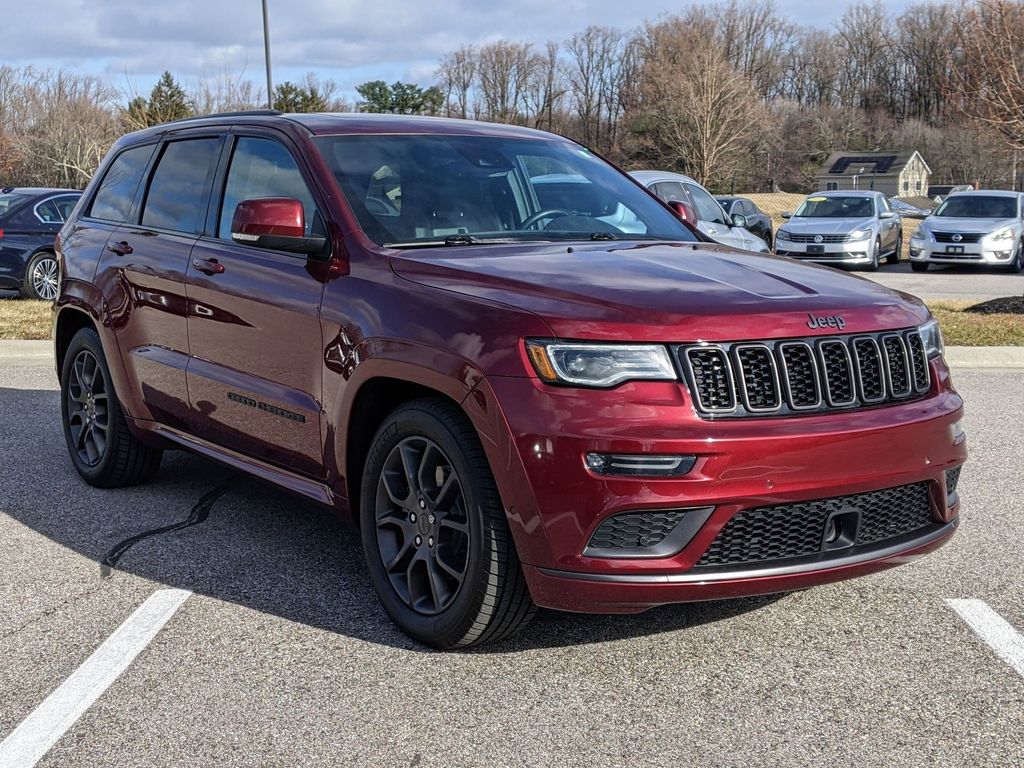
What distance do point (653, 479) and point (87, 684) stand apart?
6.10ft

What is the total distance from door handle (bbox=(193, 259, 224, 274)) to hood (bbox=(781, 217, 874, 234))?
1973cm

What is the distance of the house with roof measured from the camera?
367ft

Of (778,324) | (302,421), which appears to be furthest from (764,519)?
(302,421)

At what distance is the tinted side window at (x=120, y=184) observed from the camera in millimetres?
5980

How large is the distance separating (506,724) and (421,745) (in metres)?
0.26

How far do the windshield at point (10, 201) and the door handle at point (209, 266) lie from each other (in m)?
11.9

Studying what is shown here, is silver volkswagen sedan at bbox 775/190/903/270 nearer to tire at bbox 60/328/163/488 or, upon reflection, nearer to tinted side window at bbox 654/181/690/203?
tinted side window at bbox 654/181/690/203

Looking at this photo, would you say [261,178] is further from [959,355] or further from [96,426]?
[959,355]

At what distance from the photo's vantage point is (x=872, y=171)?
112 m

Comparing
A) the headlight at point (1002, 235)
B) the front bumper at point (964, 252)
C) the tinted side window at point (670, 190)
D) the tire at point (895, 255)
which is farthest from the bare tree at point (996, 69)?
the tire at point (895, 255)

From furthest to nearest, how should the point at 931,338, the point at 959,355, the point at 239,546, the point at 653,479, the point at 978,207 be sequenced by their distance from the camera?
the point at 978,207 < the point at 959,355 < the point at 239,546 < the point at 931,338 < the point at 653,479

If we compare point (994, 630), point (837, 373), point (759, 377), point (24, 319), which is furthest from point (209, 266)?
point (24, 319)

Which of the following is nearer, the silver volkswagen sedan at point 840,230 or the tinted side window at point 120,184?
the tinted side window at point 120,184

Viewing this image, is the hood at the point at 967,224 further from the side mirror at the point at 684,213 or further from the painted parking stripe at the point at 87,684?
the painted parking stripe at the point at 87,684
